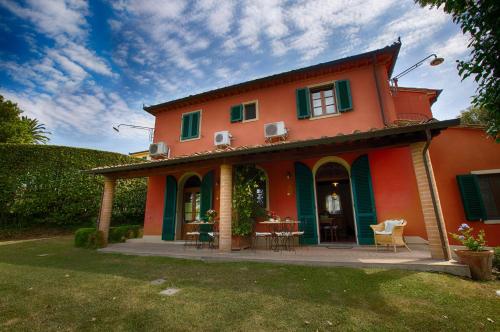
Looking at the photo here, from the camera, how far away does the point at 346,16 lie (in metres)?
6.62

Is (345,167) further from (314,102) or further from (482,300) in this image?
(482,300)

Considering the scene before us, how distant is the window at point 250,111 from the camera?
9152 millimetres

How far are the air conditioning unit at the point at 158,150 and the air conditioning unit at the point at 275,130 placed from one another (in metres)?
4.81

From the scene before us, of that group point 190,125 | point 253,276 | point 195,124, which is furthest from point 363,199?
point 190,125

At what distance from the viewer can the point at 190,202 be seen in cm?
967

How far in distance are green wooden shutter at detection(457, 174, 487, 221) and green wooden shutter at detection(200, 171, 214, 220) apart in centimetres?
808

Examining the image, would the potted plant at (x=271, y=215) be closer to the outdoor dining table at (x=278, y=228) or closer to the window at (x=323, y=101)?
the outdoor dining table at (x=278, y=228)

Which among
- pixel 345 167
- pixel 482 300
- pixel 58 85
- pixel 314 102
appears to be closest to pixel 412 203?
pixel 345 167

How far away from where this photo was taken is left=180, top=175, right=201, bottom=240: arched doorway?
9.46 meters

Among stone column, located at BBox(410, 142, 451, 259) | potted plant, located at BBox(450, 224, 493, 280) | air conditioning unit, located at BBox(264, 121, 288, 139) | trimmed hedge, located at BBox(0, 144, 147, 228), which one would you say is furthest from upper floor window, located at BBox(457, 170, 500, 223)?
trimmed hedge, located at BBox(0, 144, 147, 228)

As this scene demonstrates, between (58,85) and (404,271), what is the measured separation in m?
12.9

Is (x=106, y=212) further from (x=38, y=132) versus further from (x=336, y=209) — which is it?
(x=38, y=132)

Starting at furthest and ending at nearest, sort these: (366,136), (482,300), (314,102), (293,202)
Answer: (314,102)
(293,202)
(366,136)
(482,300)

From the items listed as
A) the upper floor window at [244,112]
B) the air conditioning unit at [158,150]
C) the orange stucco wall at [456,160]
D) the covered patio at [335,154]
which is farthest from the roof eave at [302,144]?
the upper floor window at [244,112]
